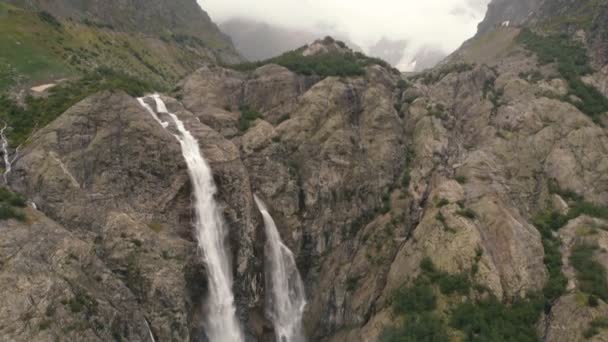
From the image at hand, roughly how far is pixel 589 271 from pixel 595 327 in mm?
8155

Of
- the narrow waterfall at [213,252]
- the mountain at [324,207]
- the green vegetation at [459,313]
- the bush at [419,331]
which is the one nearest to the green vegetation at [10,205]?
the mountain at [324,207]

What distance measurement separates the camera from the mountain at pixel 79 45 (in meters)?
74.8

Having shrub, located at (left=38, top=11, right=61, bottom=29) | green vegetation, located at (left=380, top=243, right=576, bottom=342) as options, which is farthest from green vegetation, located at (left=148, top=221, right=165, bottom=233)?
shrub, located at (left=38, top=11, right=61, bottom=29)

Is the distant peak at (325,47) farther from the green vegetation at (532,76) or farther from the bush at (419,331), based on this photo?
the bush at (419,331)

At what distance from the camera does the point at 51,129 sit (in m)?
48.4

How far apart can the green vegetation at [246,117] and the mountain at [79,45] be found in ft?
105

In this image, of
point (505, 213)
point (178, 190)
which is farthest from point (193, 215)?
point (505, 213)

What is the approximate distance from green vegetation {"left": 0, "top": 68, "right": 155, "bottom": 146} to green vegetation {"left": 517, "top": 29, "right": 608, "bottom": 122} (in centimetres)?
7356

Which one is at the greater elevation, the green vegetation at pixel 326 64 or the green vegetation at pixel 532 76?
the green vegetation at pixel 532 76

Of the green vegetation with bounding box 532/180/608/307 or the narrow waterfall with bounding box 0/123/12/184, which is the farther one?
the narrow waterfall with bounding box 0/123/12/184

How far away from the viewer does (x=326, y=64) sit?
8575cm

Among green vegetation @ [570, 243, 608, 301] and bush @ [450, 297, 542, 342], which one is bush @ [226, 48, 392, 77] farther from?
bush @ [450, 297, 542, 342]

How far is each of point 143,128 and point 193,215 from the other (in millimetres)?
12633

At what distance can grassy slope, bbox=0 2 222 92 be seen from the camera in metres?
72.9
